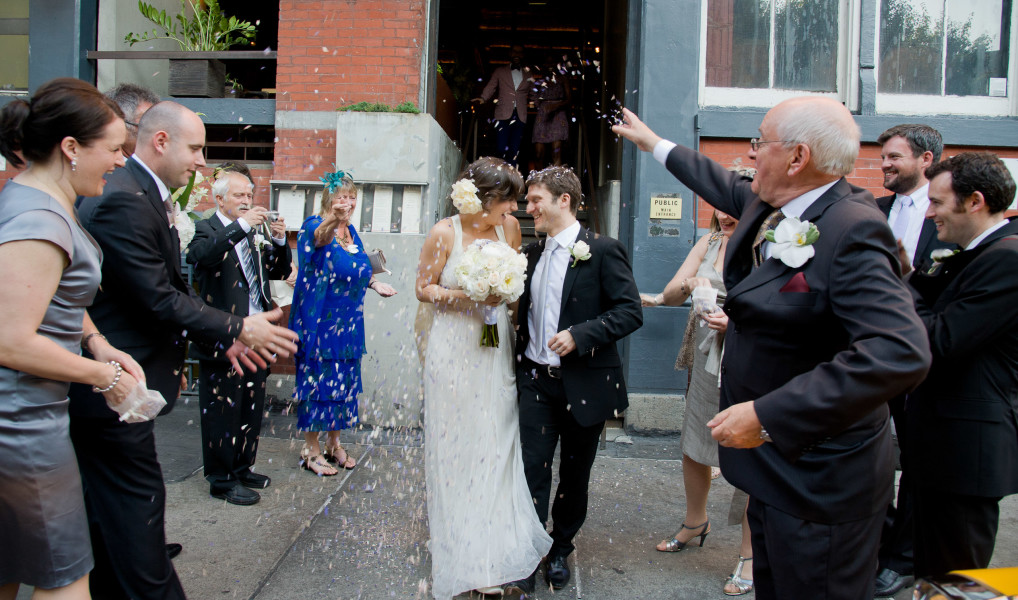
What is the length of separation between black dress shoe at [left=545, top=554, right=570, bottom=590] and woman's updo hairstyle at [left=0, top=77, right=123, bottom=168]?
3.01 metres

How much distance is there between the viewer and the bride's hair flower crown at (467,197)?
3.81 meters

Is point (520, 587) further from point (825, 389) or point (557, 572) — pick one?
point (825, 389)

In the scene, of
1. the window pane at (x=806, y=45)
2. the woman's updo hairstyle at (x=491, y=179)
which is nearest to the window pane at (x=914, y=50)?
the window pane at (x=806, y=45)

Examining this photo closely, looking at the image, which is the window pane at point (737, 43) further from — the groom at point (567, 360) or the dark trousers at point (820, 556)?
the dark trousers at point (820, 556)

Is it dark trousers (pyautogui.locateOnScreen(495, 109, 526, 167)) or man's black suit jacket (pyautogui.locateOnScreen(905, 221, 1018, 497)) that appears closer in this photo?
man's black suit jacket (pyautogui.locateOnScreen(905, 221, 1018, 497))

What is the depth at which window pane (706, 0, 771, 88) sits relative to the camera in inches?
267

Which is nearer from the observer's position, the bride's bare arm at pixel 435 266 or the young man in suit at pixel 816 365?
the young man in suit at pixel 816 365

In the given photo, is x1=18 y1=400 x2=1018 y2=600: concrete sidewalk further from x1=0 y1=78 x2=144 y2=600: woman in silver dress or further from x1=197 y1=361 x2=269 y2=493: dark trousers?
x1=0 y1=78 x2=144 y2=600: woman in silver dress

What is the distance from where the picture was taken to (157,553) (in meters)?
2.72

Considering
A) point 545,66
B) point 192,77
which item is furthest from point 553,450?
point 545,66

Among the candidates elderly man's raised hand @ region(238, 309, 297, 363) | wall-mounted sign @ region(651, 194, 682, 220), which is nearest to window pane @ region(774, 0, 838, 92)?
wall-mounted sign @ region(651, 194, 682, 220)

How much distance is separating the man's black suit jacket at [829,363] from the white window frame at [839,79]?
4.84 metres

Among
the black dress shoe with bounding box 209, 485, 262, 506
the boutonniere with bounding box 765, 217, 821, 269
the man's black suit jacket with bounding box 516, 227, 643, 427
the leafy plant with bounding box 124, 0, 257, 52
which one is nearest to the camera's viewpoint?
the boutonniere with bounding box 765, 217, 821, 269

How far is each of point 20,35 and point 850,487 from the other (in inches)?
380
